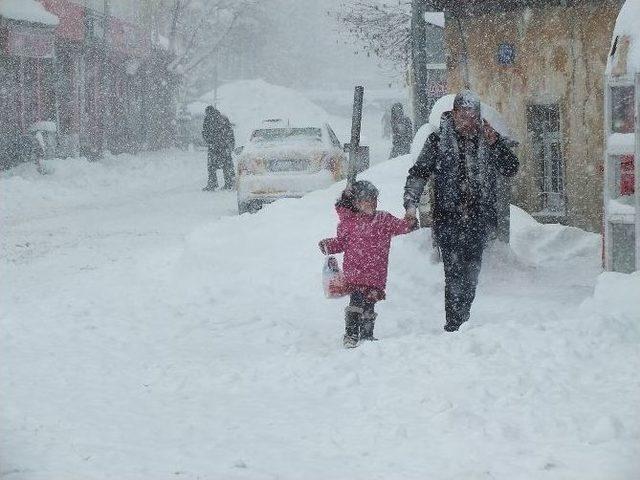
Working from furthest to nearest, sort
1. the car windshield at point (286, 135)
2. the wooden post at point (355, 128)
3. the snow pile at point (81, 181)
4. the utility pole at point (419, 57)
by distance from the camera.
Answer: the snow pile at point (81, 181), the car windshield at point (286, 135), the utility pole at point (419, 57), the wooden post at point (355, 128)

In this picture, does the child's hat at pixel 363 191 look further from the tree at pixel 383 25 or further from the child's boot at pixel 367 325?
the tree at pixel 383 25

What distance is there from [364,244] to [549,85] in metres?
8.41

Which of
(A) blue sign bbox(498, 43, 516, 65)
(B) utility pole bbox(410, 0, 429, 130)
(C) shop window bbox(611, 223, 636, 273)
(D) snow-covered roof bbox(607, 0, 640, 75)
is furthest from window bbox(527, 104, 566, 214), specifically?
(D) snow-covered roof bbox(607, 0, 640, 75)

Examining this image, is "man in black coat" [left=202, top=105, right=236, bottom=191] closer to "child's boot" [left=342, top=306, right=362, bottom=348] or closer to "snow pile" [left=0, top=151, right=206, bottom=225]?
"snow pile" [left=0, top=151, right=206, bottom=225]

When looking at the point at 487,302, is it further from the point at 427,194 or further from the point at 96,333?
the point at 96,333

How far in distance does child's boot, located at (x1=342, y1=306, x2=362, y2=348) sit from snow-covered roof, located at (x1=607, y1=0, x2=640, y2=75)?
270cm

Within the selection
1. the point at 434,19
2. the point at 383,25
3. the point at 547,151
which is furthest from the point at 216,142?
the point at 547,151

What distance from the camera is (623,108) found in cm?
789

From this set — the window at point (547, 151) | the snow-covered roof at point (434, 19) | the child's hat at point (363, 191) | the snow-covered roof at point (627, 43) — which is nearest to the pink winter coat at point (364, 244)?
the child's hat at point (363, 191)

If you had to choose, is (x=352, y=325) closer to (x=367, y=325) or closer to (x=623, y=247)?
(x=367, y=325)

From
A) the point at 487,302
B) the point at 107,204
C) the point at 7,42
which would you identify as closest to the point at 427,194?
the point at 487,302

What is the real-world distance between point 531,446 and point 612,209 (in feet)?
12.4

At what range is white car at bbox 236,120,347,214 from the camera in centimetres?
1514

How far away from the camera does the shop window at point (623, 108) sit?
7.88 meters
